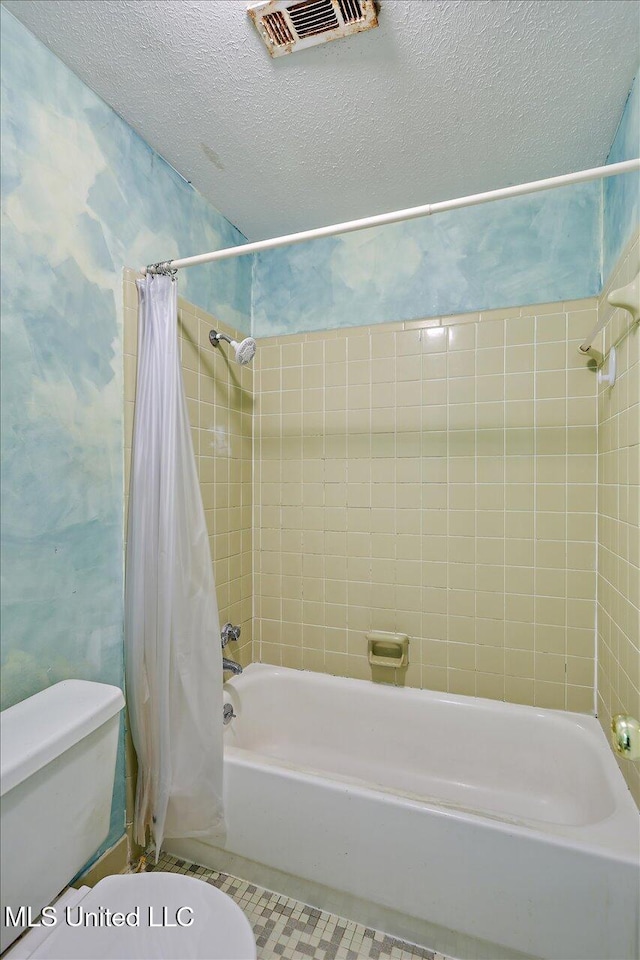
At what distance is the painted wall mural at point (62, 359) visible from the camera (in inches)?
46.1

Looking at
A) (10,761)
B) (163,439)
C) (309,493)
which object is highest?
(163,439)

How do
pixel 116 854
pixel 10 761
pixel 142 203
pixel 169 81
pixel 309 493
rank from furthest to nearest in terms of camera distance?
pixel 309 493
pixel 142 203
pixel 116 854
pixel 169 81
pixel 10 761

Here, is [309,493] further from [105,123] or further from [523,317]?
[105,123]

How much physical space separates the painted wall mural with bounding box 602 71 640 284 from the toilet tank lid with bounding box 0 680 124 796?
1998mm

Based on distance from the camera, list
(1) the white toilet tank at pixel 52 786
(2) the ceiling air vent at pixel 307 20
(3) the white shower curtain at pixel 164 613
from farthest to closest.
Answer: (3) the white shower curtain at pixel 164 613
(2) the ceiling air vent at pixel 307 20
(1) the white toilet tank at pixel 52 786

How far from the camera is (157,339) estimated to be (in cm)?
151

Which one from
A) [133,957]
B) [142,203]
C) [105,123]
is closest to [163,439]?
[142,203]

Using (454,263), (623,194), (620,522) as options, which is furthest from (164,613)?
(623,194)

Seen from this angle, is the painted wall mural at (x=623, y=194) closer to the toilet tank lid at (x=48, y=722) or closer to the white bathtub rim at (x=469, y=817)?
the white bathtub rim at (x=469, y=817)

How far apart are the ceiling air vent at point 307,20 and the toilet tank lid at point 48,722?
5.87 feet

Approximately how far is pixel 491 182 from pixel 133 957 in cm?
260

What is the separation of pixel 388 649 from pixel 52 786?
4.54 ft

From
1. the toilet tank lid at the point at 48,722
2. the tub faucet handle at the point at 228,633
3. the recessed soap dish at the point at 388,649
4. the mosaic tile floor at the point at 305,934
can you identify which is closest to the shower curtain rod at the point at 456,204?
the toilet tank lid at the point at 48,722

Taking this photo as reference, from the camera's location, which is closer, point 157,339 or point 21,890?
point 21,890
